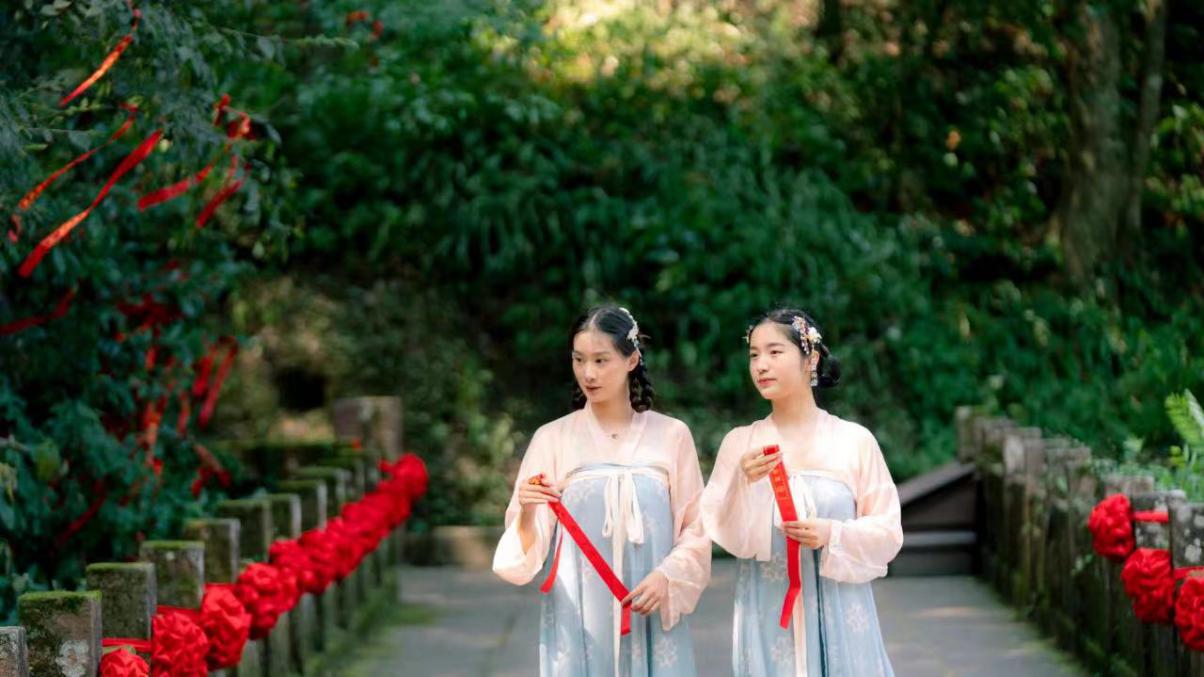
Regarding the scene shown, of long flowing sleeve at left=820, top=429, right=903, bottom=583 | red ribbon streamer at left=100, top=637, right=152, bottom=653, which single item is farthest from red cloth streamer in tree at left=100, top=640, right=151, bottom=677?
long flowing sleeve at left=820, top=429, right=903, bottom=583

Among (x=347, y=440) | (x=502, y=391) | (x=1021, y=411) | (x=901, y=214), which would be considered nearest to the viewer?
(x=347, y=440)

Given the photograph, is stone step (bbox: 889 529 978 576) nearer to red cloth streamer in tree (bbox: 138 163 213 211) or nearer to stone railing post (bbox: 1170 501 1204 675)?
stone railing post (bbox: 1170 501 1204 675)

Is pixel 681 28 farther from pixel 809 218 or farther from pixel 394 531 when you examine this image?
pixel 394 531

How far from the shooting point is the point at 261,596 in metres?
7.03

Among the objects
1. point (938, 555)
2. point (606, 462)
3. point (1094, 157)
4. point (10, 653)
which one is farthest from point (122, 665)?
point (1094, 157)

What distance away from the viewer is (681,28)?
14.4 meters

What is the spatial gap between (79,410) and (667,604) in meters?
3.47

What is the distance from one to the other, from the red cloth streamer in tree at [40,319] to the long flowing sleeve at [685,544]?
10.9ft

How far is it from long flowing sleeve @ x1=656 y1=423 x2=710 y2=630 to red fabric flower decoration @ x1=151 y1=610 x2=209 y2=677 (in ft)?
4.53

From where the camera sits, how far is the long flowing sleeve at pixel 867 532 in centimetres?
538

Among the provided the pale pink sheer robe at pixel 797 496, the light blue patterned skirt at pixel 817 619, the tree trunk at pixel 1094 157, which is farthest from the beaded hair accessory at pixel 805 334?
the tree trunk at pixel 1094 157

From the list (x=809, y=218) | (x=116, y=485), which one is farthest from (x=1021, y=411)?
(x=116, y=485)

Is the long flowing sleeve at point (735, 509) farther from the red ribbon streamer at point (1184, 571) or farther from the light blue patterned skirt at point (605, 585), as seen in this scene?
the red ribbon streamer at point (1184, 571)

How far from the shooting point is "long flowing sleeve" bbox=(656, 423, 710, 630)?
5.52 metres
